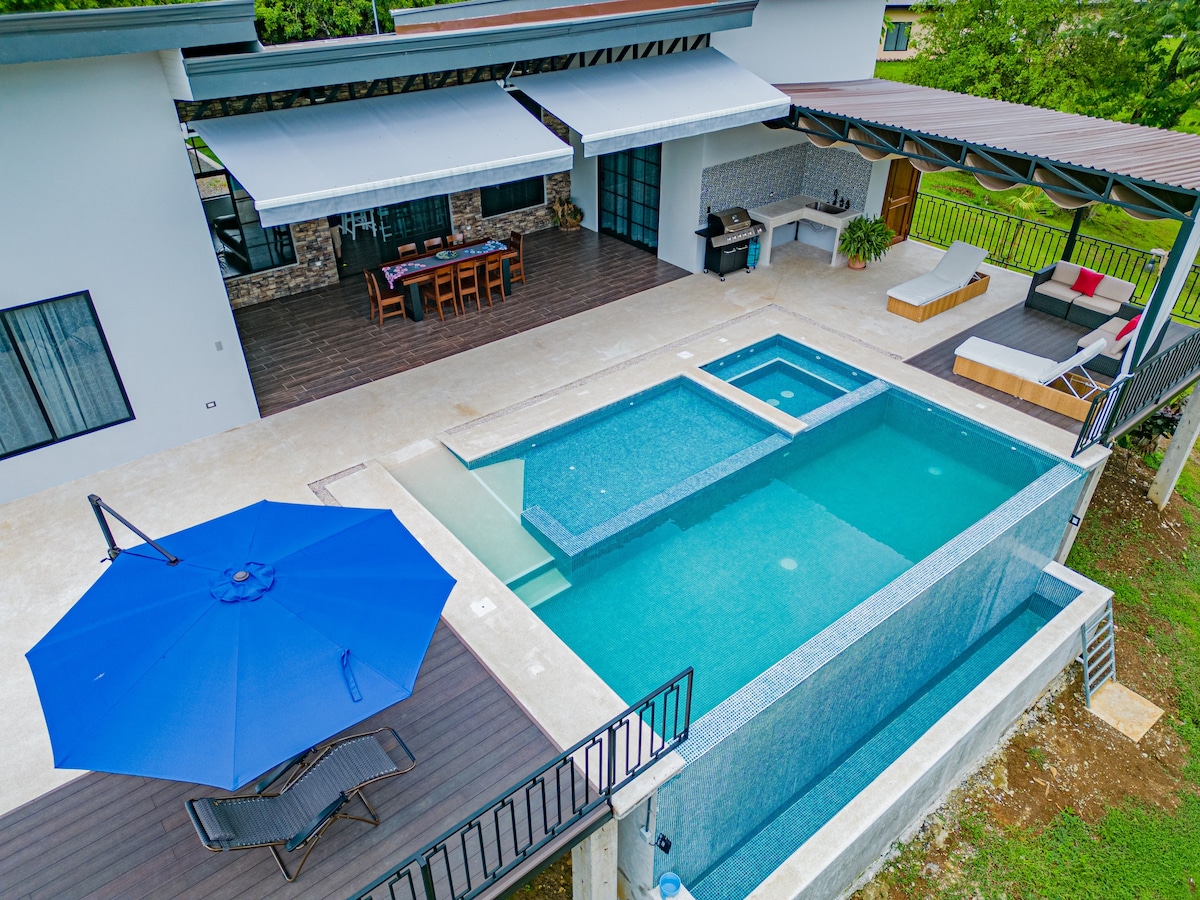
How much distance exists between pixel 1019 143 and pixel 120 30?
11.6 metres

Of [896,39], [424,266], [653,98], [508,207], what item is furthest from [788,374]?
[896,39]

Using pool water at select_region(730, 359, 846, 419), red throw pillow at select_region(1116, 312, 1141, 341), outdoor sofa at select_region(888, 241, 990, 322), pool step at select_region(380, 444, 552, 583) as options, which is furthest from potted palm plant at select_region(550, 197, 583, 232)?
red throw pillow at select_region(1116, 312, 1141, 341)

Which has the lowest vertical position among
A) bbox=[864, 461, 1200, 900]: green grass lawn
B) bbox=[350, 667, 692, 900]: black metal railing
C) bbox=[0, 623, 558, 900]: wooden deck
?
bbox=[864, 461, 1200, 900]: green grass lawn

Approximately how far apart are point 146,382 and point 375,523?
610 cm

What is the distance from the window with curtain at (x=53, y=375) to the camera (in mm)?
9984

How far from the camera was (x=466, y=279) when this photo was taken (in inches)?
618

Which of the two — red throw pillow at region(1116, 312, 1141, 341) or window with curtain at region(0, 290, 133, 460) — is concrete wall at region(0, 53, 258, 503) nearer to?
window with curtain at region(0, 290, 133, 460)

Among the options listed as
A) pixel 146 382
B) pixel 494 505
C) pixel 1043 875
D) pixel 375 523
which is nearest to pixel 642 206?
pixel 494 505

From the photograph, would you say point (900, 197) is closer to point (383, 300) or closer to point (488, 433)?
point (383, 300)

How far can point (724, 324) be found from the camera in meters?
14.8

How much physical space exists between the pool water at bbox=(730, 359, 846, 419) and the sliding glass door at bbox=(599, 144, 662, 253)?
5.09 m

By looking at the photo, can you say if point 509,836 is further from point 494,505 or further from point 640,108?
point 640,108

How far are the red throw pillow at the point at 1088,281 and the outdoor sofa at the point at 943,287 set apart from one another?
64.4 inches

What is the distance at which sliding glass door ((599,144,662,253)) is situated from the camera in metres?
17.0
